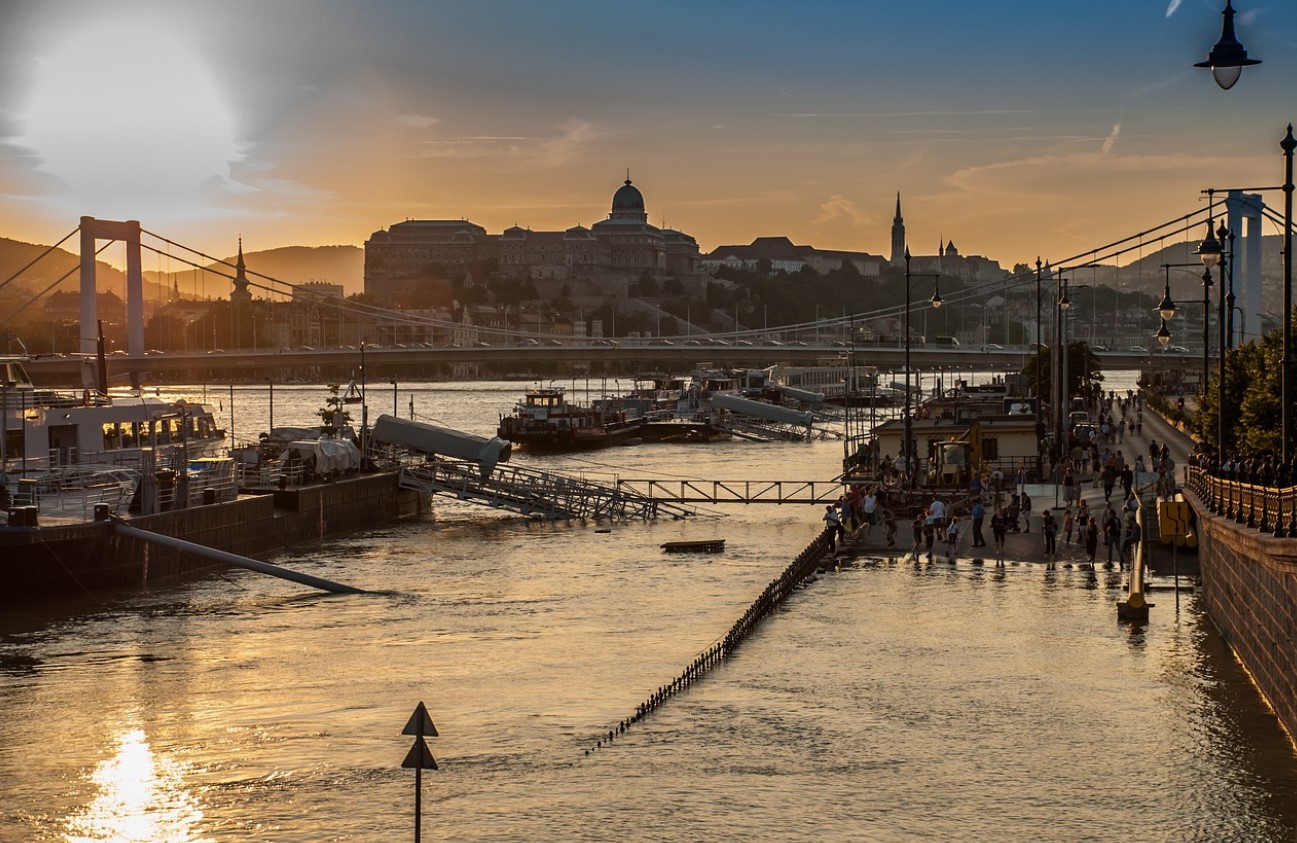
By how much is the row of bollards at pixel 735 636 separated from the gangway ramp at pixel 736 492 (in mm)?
10736

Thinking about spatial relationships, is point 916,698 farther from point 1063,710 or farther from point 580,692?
point 580,692

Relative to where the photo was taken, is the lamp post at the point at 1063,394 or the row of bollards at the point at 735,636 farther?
the lamp post at the point at 1063,394

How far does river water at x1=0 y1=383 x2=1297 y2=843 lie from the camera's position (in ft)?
49.5

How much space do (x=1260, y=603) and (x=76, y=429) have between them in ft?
78.7

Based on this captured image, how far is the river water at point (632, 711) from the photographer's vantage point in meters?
15.1

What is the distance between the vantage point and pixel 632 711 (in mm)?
18766

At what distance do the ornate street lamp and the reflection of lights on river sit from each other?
10004mm

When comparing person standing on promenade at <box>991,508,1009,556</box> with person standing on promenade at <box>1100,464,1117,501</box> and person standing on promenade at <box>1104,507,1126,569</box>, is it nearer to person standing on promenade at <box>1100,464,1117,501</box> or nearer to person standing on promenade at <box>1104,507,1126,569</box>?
person standing on promenade at <box>1104,507,1126,569</box>

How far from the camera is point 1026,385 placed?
284 ft

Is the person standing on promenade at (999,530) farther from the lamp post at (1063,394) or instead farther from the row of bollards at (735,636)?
the lamp post at (1063,394)

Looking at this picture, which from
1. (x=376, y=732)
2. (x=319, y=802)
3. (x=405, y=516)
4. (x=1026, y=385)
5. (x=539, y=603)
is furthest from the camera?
(x=1026, y=385)

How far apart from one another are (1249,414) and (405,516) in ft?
69.0

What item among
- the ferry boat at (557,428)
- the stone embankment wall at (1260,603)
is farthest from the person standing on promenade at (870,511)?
the ferry boat at (557,428)

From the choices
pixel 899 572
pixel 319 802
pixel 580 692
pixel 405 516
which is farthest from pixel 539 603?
pixel 405 516
